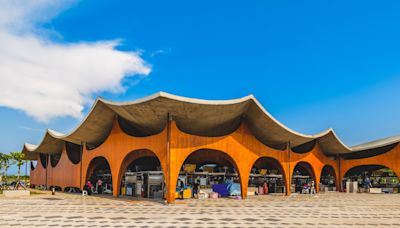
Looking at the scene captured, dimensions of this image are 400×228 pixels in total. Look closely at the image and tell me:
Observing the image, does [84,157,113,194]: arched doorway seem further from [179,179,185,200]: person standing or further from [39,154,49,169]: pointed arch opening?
[39,154,49,169]: pointed arch opening

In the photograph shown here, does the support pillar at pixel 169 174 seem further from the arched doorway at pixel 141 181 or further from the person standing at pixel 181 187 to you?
the arched doorway at pixel 141 181

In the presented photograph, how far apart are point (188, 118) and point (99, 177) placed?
17.3 meters

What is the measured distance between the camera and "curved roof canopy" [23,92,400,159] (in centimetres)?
2053

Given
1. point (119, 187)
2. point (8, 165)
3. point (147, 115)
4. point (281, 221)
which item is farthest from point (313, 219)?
point (8, 165)

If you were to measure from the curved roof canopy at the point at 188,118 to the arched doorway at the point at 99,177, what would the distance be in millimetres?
1956

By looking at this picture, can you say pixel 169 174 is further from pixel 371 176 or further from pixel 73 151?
pixel 371 176

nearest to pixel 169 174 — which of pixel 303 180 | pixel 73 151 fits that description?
A: pixel 73 151

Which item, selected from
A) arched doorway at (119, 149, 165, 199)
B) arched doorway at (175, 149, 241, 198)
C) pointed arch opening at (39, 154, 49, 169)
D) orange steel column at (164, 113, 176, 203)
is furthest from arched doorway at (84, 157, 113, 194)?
pointed arch opening at (39, 154, 49, 169)

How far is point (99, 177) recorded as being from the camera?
36062 millimetres

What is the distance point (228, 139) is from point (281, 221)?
11.3 m

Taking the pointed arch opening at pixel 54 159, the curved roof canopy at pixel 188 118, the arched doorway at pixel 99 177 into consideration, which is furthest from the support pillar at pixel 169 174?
the pointed arch opening at pixel 54 159

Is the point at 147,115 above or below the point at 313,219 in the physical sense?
above

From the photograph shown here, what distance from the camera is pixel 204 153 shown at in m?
29.4

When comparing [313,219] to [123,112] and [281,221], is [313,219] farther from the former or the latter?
[123,112]
